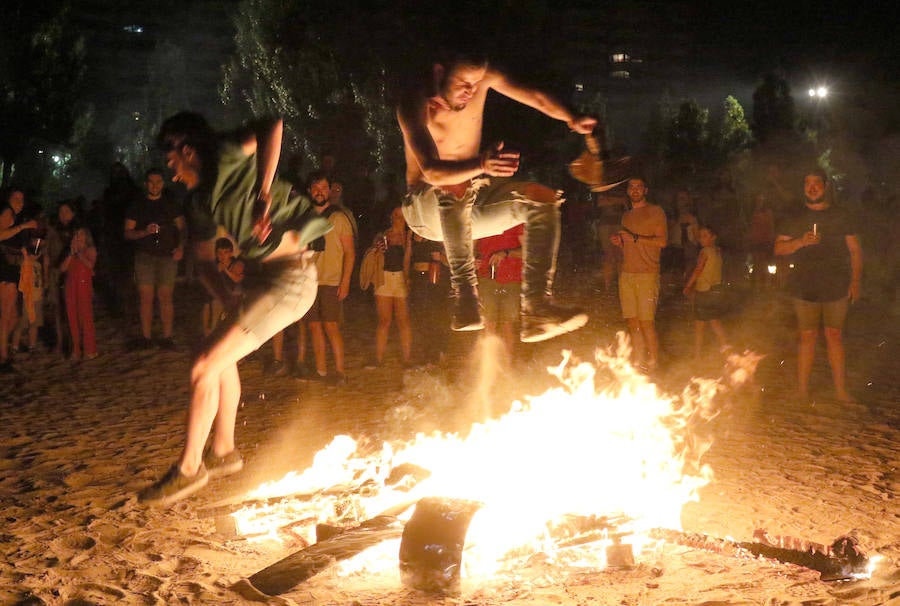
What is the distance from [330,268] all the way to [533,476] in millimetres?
4592

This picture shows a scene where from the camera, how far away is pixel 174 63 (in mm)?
64250

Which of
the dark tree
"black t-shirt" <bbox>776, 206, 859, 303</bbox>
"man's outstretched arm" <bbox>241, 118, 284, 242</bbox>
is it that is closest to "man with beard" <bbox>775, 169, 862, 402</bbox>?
"black t-shirt" <bbox>776, 206, 859, 303</bbox>

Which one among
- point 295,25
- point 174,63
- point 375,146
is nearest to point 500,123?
point 375,146

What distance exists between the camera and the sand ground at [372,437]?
13.6ft

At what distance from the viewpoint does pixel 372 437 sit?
284 inches

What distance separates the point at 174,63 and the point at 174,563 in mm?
65575

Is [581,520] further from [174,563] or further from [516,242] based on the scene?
[516,242]

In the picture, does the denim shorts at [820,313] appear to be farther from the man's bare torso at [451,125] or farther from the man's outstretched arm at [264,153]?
the man's outstretched arm at [264,153]

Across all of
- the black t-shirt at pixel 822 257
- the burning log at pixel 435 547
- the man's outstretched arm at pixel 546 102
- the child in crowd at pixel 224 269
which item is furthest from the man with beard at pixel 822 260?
the child in crowd at pixel 224 269

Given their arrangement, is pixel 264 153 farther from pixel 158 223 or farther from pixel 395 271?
pixel 158 223

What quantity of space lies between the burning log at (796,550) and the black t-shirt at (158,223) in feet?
26.6

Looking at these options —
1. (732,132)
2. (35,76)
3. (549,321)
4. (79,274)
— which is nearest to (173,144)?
(549,321)

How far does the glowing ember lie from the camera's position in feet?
15.4

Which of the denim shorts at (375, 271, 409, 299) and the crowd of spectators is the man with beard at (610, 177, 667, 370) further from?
the denim shorts at (375, 271, 409, 299)
